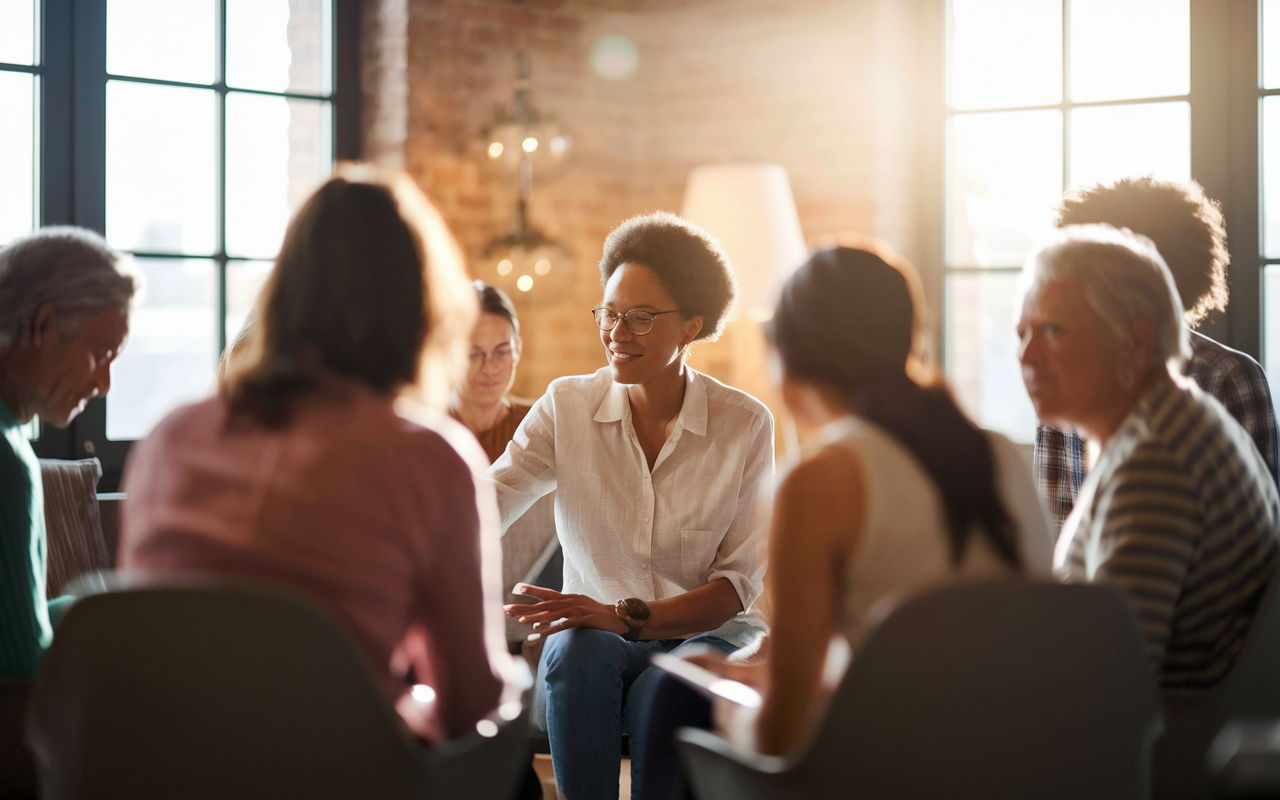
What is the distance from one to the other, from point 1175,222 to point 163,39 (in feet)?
10.6

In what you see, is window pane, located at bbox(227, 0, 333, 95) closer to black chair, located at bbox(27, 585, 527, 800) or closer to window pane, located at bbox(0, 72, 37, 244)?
window pane, located at bbox(0, 72, 37, 244)

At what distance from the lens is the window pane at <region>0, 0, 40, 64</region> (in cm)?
335

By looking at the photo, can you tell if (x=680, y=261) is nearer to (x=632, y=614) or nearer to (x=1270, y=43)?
(x=632, y=614)

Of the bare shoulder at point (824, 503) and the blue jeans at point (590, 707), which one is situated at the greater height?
the bare shoulder at point (824, 503)

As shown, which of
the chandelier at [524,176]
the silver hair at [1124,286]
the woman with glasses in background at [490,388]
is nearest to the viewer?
the silver hair at [1124,286]

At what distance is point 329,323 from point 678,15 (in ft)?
11.6

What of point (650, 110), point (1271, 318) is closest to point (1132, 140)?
point (1271, 318)

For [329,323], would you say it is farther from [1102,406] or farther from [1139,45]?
[1139,45]

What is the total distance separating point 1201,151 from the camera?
3709mm

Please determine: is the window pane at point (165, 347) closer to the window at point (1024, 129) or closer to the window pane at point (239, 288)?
the window pane at point (239, 288)

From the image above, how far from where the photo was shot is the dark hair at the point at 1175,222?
2129mm

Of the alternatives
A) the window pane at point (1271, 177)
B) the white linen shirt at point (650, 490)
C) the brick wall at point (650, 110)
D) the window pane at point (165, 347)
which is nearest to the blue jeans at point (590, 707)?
the white linen shirt at point (650, 490)

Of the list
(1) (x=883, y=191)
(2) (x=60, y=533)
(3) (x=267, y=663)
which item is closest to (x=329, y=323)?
(3) (x=267, y=663)

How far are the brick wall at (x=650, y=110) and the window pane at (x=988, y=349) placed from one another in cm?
29
